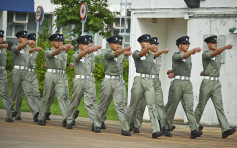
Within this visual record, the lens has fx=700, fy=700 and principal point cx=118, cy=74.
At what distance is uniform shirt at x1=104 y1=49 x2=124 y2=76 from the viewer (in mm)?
15062

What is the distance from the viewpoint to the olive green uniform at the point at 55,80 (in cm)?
1627

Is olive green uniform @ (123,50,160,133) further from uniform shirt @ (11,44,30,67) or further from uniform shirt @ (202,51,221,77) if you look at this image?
uniform shirt @ (11,44,30,67)

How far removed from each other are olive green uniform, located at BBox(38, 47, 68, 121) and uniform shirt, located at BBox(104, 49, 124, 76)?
1.63 m

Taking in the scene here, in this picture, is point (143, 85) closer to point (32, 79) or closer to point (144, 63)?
point (144, 63)

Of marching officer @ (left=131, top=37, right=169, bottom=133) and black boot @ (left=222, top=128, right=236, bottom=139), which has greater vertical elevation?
marching officer @ (left=131, top=37, right=169, bottom=133)

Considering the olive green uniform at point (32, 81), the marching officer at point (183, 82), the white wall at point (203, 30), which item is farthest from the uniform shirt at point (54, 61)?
the white wall at point (203, 30)

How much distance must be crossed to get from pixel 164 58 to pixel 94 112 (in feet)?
15.3

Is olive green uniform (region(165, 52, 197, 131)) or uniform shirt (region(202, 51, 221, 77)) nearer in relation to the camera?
olive green uniform (region(165, 52, 197, 131))

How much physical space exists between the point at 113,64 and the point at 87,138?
2099 millimetres

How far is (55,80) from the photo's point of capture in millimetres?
16344

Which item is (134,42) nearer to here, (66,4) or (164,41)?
(164,41)

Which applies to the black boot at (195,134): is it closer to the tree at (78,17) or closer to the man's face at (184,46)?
the man's face at (184,46)

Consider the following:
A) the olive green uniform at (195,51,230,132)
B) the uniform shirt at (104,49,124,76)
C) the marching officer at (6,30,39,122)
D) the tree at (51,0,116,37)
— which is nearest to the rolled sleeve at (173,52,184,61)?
the olive green uniform at (195,51,230,132)

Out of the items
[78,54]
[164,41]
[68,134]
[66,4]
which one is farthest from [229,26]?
[66,4]
